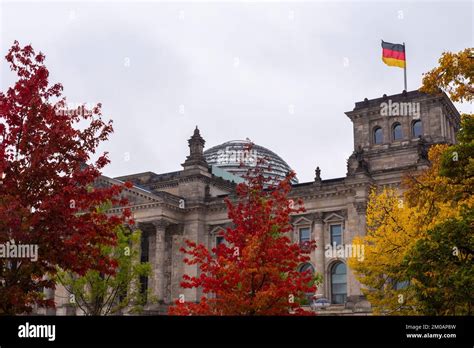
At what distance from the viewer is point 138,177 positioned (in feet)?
247

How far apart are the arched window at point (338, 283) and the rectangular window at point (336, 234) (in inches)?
76.7

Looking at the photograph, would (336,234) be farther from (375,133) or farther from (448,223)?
(448,223)

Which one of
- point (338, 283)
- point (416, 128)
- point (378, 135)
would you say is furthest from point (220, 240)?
point (416, 128)

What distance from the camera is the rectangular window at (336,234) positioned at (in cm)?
5775

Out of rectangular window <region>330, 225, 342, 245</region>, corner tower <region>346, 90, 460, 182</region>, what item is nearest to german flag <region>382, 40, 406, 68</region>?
corner tower <region>346, 90, 460, 182</region>

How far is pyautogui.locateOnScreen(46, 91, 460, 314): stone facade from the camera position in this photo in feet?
180

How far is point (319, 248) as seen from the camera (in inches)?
2274

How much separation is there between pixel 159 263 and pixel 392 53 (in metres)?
28.7

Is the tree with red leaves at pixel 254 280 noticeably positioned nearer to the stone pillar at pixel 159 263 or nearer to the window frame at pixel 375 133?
the window frame at pixel 375 133

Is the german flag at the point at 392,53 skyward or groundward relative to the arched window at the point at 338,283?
skyward

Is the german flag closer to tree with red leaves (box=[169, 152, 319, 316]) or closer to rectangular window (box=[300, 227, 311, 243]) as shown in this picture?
rectangular window (box=[300, 227, 311, 243])

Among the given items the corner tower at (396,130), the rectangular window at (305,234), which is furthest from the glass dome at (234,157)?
the corner tower at (396,130)
